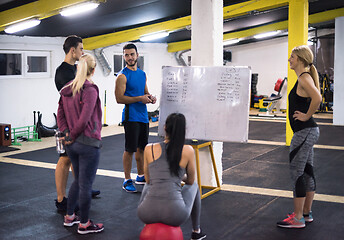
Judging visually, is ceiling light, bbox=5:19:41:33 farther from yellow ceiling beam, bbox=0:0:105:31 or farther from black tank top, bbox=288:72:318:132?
black tank top, bbox=288:72:318:132

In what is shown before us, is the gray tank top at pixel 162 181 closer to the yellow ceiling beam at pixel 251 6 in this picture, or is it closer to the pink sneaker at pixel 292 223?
the pink sneaker at pixel 292 223

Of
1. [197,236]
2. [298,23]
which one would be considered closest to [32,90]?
[298,23]

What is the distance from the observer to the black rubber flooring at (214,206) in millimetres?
3701

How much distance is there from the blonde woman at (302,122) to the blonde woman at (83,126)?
1.61 m

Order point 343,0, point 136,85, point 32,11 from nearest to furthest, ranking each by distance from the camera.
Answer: point 136,85
point 32,11
point 343,0

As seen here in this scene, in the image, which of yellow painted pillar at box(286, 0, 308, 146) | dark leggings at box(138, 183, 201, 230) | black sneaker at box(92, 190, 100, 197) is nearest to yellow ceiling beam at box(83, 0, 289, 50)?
yellow painted pillar at box(286, 0, 308, 146)

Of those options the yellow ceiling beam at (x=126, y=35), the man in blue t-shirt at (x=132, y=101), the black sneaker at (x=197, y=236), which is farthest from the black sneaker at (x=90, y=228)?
the yellow ceiling beam at (x=126, y=35)

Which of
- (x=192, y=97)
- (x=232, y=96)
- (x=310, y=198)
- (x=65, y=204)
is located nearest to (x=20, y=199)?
(x=65, y=204)

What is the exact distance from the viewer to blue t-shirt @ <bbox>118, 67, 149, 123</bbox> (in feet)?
15.9

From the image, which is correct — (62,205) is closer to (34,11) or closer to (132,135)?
(132,135)

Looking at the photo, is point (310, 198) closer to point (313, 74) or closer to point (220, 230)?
point (220, 230)

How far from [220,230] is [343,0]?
25.9 ft

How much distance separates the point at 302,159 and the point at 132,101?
193cm

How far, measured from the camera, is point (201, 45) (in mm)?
5031
